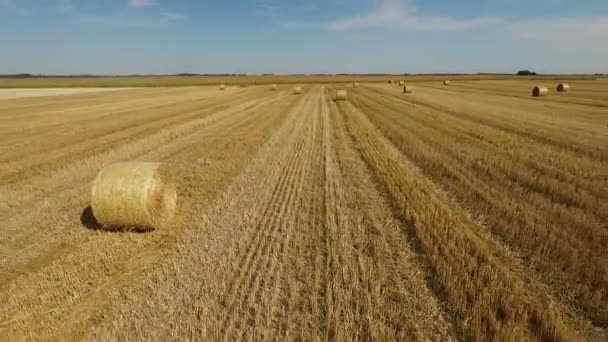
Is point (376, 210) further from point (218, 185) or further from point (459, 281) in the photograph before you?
point (218, 185)

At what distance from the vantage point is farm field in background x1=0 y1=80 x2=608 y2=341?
4145 millimetres

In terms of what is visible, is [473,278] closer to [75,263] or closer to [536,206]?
[536,206]

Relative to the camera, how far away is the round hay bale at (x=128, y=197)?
21.2ft

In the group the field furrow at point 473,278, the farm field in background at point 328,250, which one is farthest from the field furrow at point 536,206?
the field furrow at point 473,278

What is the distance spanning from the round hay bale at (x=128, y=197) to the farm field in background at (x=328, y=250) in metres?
0.33

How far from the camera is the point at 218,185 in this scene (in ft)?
31.6

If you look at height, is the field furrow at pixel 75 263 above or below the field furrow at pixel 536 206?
below

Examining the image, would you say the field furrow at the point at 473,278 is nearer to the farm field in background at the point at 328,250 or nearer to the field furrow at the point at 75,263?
the farm field in background at the point at 328,250

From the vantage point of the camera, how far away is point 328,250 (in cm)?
588

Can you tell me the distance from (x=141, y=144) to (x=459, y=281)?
13.8 m

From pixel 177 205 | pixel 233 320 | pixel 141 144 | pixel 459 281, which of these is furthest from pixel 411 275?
pixel 141 144

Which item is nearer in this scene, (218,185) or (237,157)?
(218,185)

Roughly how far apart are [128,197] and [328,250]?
3618 mm

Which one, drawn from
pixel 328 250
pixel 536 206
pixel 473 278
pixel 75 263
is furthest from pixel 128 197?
pixel 536 206
